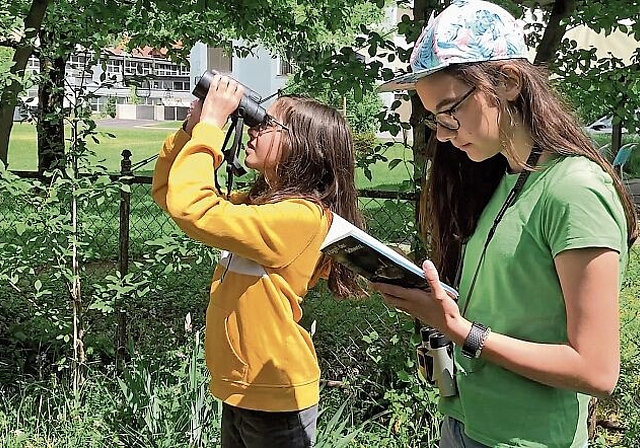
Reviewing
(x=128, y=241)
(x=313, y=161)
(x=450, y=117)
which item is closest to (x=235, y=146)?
(x=313, y=161)

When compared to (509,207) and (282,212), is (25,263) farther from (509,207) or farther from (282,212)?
(509,207)

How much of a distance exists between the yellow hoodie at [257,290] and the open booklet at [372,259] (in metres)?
0.38

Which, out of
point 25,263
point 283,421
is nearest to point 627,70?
point 283,421

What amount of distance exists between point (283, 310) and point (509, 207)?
890 millimetres

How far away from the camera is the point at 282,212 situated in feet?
6.93

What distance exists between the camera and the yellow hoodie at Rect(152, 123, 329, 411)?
204cm

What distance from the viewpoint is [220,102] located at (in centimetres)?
213

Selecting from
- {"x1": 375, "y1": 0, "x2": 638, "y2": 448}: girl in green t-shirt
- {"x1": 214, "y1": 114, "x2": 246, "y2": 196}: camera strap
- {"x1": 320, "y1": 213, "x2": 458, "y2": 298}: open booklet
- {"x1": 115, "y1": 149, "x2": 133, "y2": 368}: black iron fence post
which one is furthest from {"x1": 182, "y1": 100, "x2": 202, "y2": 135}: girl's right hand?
{"x1": 115, "y1": 149, "x2": 133, "y2": 368}: black iron fence post

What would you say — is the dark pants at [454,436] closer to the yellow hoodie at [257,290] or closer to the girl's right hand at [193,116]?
the yellow hoodie at [257,290]

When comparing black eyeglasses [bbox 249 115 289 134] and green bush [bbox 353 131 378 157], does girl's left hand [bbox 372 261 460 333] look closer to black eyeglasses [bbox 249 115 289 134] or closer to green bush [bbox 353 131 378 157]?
black eyeglasses [bbox 249 115 289 134]

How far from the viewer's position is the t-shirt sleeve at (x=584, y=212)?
134 centimetres

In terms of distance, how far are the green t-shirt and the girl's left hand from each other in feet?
0.27

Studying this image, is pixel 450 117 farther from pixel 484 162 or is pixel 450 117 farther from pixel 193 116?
pixel 193 116

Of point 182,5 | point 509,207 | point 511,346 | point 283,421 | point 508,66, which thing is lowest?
point 283,421
